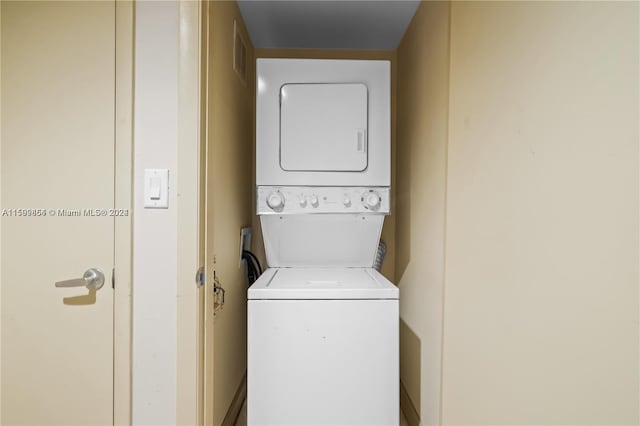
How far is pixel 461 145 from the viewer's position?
1391mm

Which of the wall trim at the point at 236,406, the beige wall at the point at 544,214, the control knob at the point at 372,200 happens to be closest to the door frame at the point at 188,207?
the wall trim at the point at 236,406

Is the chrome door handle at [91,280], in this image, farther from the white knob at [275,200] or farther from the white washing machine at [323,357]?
the white knob at [275,200]

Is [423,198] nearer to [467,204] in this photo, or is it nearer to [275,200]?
[467,204]

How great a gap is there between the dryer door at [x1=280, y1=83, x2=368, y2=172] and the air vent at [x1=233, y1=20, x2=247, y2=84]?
34cm

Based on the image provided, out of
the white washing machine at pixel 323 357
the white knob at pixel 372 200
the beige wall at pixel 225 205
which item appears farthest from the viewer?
the white knob at pixel 372 200

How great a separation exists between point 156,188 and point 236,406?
138cm

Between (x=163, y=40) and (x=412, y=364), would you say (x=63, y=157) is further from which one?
(x=412, y=364)

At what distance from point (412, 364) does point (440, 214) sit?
93 cm

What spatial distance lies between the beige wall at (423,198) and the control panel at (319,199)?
298mm

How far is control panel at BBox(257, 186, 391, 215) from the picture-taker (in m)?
1.85

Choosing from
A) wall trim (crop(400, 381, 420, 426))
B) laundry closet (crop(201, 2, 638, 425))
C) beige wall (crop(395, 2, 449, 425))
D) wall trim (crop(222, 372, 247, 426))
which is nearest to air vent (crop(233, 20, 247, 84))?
laundry closet (crop(201, 2, 638, 425))

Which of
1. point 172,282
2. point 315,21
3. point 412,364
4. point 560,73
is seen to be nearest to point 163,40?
point 172,282

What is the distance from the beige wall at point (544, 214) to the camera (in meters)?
0.72

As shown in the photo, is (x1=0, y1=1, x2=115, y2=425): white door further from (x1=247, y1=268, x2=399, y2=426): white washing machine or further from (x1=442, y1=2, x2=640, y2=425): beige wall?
(x1=442, y1=2, x2=640, y2=425): beige wall
